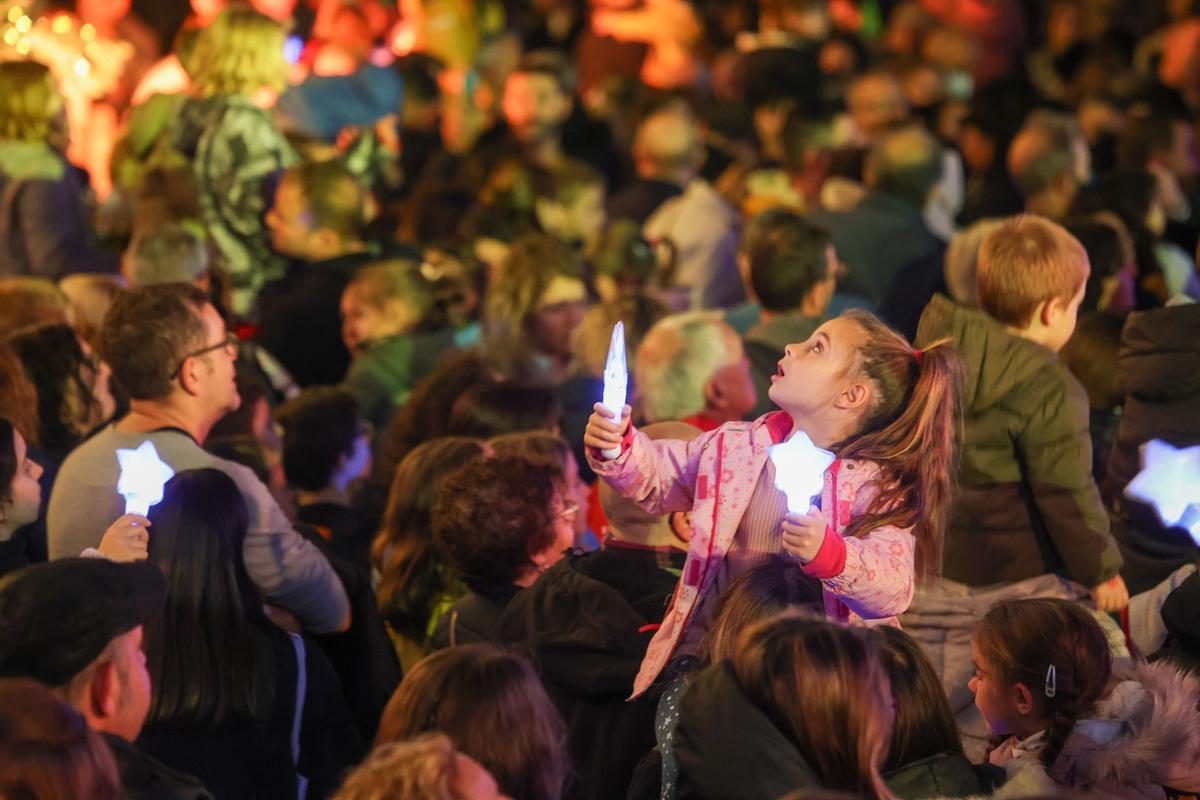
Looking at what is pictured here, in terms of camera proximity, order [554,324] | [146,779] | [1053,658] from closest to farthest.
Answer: [146,779], [1053,658], [554,324]

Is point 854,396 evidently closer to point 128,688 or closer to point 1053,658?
point 1053,658

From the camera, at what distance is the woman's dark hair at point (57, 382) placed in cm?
536

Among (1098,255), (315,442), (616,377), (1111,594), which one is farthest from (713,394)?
(616,377)

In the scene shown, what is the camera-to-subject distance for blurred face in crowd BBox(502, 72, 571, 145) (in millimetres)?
9641

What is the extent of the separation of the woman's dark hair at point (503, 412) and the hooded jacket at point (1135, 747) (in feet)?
7.36

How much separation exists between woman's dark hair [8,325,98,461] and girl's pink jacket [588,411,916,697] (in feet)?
8.00

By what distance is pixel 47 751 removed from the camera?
259 cm

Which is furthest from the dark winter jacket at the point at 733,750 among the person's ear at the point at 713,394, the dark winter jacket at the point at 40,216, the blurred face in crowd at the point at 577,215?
the blurred face in crowd at the point at 577,215

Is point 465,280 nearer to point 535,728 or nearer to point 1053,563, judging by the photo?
point 1053,563

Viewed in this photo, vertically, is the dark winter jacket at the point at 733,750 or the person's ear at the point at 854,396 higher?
the person's ear at the point at 854,396

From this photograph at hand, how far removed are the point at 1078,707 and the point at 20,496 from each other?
2580 millimetres

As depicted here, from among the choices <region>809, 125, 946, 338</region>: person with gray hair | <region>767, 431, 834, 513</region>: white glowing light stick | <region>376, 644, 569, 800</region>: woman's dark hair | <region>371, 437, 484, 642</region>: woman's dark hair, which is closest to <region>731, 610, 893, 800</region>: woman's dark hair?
<region>376, 644, 569, 800</region>: woman's dark hair

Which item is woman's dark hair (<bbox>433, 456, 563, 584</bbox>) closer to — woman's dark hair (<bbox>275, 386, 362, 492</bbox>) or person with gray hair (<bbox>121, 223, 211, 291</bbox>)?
woman's dark hair (<bbox>275, 386, 362, 492</bbox>)

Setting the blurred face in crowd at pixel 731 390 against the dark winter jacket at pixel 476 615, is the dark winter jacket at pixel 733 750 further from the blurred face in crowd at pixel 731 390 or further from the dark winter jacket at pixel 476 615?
the blurred face in crowd at pixel 731 390
